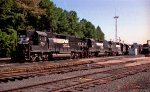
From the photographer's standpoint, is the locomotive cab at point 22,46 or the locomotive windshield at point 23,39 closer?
the locomotive cab at point 22,46

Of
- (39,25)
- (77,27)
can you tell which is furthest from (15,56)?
(77,27)

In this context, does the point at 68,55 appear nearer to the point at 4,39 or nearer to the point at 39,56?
the point at 39,56

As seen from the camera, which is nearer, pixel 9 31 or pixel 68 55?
pixel 68 55

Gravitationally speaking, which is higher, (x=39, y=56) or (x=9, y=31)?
(x=9, y=31)

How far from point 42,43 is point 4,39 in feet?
38.6

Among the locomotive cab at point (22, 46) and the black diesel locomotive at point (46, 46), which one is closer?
the locomotive cab at point (22, 46)

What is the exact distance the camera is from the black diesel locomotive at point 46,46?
32.8m

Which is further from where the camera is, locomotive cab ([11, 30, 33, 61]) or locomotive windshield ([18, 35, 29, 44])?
locomotive windshield ([18, 35, 29, 44])

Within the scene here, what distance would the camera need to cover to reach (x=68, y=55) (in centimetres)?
4125

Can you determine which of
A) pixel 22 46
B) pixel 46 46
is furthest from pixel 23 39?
pixel 46 46

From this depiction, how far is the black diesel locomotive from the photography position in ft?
108

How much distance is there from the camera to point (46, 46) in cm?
3578

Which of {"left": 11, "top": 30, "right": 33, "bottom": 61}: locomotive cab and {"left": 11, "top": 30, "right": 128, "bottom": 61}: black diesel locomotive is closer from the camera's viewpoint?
{"left": 11, "top": 30, "right": 33, "bottom": 61}: locomotive cab

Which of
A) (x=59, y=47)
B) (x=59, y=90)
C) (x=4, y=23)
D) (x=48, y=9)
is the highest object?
(x=48, y=9)
